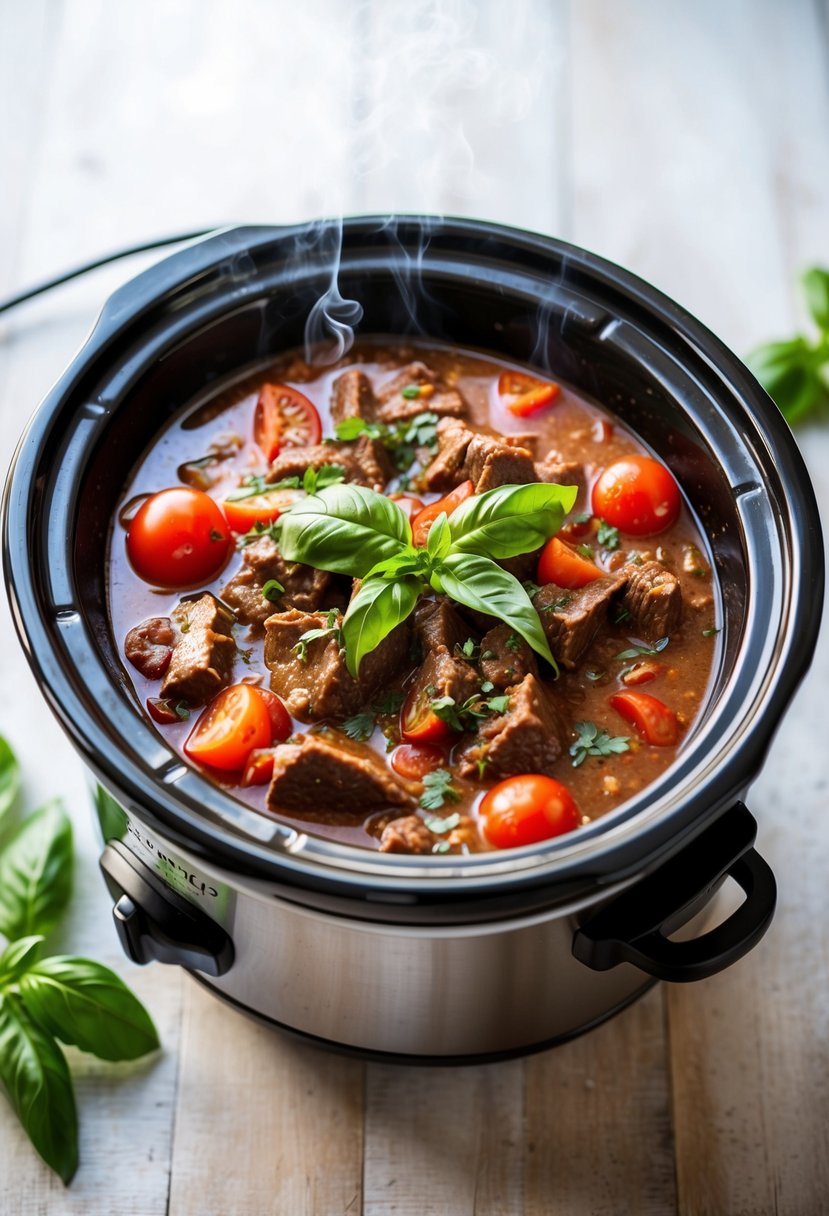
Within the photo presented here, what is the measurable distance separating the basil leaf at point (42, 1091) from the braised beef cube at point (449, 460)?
5.39 feet

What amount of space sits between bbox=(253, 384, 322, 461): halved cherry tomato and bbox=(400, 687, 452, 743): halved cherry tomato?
843 millimetres

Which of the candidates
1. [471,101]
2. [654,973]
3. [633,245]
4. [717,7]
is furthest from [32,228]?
[654,973]

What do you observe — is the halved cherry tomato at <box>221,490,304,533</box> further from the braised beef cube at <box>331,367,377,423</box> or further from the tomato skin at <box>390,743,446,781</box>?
the tomato skin at <box>390,743,446,781</box>

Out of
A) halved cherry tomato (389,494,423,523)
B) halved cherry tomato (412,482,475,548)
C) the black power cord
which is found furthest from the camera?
the black power cord

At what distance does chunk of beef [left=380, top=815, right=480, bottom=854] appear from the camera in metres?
2.65

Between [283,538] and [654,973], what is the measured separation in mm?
1219

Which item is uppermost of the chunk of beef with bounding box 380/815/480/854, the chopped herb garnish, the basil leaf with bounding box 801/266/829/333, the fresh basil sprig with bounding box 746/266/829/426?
the basil leaf with bounding box 801/266/829/333

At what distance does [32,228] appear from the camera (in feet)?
15.3

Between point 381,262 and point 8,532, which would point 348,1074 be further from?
point 381,262

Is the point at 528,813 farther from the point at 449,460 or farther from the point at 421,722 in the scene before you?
the point at 449,460

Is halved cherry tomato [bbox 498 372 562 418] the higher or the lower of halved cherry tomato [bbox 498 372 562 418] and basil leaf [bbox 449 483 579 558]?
the higher

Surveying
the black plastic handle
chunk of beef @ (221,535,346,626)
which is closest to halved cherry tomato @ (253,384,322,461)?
chunk of beef @ (221,535,346,626)

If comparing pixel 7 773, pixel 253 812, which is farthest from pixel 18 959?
pixel 253 812

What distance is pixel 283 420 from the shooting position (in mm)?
3471
